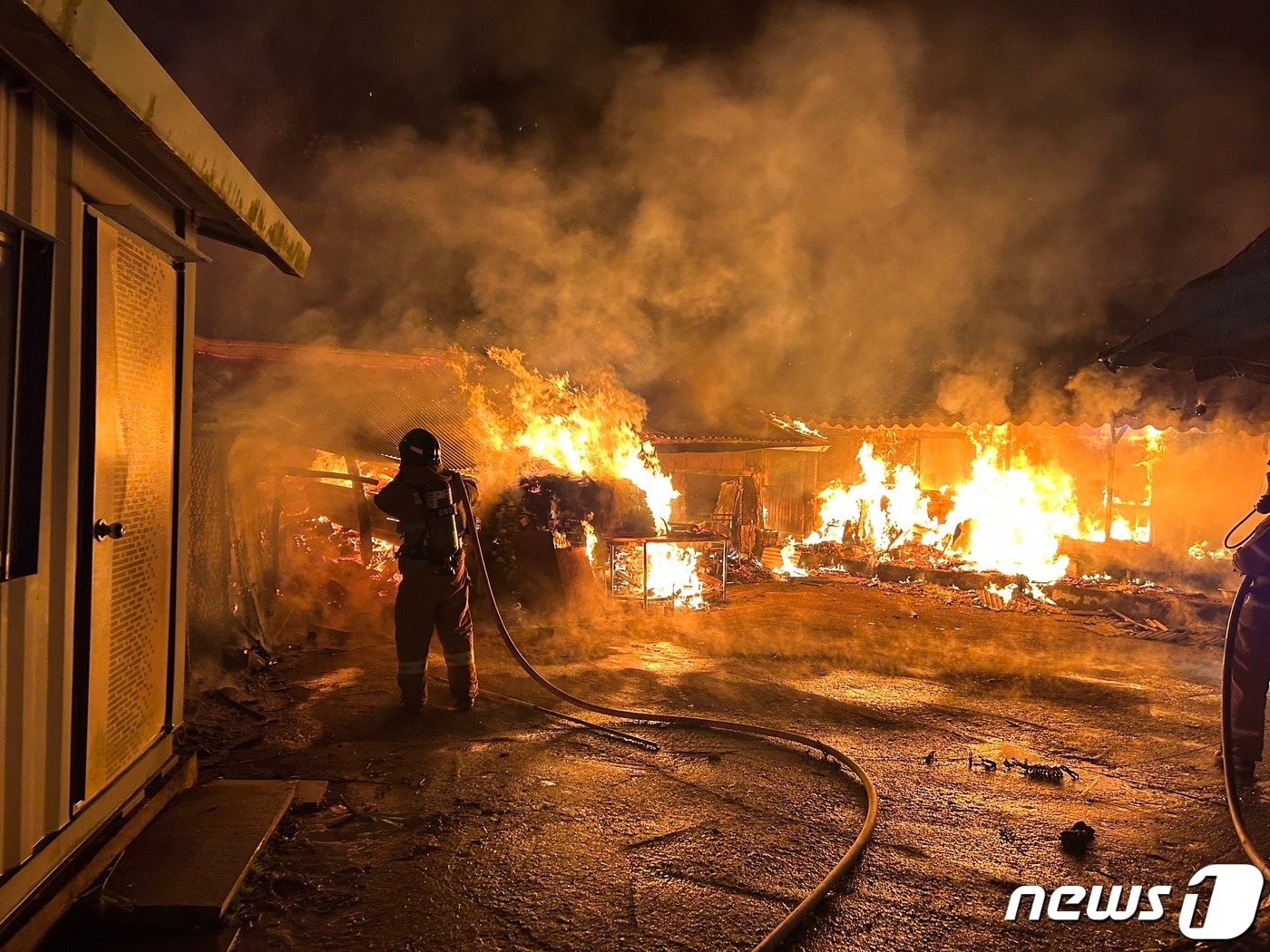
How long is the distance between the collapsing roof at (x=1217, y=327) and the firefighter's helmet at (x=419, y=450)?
5338mm

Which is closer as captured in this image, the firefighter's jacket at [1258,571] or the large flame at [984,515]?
the firefighter's jacket at [1258,571]

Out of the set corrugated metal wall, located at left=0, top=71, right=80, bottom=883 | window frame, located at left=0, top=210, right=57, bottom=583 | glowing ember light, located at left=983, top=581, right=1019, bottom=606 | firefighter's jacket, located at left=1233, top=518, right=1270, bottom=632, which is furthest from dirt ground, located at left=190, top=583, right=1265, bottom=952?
glowing ember light, located at left=983, top=581, right=1019, bottom=606

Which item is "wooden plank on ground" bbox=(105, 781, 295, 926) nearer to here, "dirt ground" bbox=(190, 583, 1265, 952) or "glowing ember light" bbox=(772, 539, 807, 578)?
"dirt ground" bbox=(190, 583, 1265, 952)

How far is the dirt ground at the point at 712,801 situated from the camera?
10.3 ft

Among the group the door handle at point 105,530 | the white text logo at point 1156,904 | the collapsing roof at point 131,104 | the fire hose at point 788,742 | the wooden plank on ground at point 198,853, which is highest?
the collapsing roof at point 131,104

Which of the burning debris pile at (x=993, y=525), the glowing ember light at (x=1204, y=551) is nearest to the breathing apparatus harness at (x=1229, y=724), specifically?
the burning debris pile at (x=993, y=525)

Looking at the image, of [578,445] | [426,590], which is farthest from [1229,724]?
[578,445]

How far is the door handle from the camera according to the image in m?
3.00

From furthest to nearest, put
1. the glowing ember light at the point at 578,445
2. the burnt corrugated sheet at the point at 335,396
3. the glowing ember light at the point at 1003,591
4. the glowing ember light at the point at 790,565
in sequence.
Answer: the glowing ember light at the point at 790,565 → the glowing ember light at the point at 1003,591 → the glowing ember light at the point at 578,445 → the burnt corrugated sheet at the point at 335,396

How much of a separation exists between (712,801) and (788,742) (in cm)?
121

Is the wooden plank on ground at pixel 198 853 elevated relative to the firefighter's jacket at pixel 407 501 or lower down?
lower down

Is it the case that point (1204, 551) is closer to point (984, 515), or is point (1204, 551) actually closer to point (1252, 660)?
point (984, 515)

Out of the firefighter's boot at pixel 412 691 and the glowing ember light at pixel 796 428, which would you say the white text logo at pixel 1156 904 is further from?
the glowing ember light at pixel 796 428

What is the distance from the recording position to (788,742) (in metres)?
5.30
